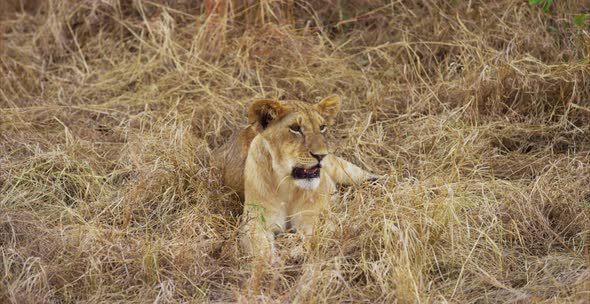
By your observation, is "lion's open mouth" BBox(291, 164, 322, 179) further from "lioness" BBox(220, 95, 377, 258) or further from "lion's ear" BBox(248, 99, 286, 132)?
"lion's ear" BBox(248, 99, 286, 132)

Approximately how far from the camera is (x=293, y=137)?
4.19 metres

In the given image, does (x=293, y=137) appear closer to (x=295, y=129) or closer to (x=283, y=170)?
(x=295, y=129)

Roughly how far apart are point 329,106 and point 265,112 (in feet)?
1.29

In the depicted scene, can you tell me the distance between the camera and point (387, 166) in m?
5.12

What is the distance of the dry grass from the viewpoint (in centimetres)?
389

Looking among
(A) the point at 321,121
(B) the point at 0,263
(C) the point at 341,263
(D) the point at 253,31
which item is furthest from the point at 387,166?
(B) the point at 0,263

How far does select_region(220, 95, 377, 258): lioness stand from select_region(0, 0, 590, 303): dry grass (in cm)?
12

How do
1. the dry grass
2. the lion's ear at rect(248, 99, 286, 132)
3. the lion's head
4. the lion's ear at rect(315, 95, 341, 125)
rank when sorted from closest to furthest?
1. the dry grass
2. the lion's head
3. the lion's ear at rect(248, 99, 286, 132)
4. the lion's ear at rect(315, 95, 341, 125)

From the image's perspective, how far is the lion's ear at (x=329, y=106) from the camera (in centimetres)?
448

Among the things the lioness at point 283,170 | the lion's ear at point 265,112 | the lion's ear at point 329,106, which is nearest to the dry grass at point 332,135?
the lioness at point 283,170

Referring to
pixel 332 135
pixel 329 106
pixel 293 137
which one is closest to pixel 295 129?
pixel 293 137

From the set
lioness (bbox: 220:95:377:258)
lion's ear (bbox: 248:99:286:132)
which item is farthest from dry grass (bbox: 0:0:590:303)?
lion's ear (bbox: 248:99:286:132)

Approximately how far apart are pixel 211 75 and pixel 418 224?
243 cm

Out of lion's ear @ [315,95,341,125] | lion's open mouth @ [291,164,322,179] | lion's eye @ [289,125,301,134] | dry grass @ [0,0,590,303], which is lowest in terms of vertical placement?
dry grass @ [0,0,590,303]
